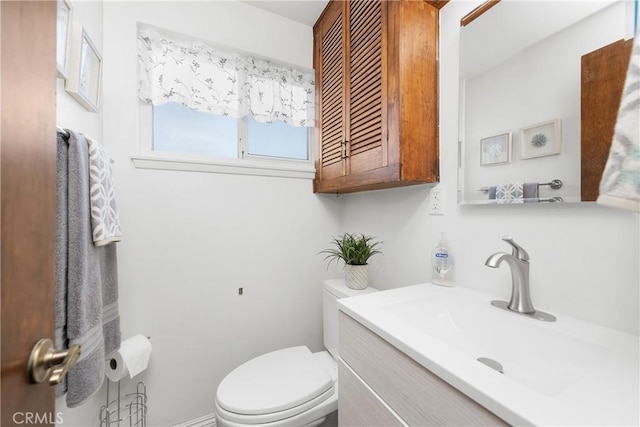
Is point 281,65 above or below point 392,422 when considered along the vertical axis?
above

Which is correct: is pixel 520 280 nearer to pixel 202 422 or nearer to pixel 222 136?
pixel 222 136

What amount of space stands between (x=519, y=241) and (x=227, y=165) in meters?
1.38

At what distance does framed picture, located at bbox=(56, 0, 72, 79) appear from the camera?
0.77m

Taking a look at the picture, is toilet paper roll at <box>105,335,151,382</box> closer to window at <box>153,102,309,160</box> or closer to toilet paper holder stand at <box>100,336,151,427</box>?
toilet paper holder stand at <box>100,336,151,427</box>

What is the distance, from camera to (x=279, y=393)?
39.3 inches

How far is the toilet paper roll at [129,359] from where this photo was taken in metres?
1.06

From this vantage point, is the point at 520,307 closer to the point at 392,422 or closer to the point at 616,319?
the point at 616,319

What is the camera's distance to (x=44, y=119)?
1.47 feet

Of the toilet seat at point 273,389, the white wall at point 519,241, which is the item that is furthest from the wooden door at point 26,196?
the white wall at point 519,241

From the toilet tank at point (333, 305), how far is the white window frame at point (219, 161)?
0.71m

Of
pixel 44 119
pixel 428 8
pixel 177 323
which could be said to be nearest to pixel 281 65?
pixel 428 8

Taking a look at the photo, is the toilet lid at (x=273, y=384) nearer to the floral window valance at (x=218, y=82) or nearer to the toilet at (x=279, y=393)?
the toilet at (x=279, y=393)

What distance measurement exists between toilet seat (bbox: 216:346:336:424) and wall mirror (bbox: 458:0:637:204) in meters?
0.97

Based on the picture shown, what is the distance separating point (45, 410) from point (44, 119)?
1.68 feet
